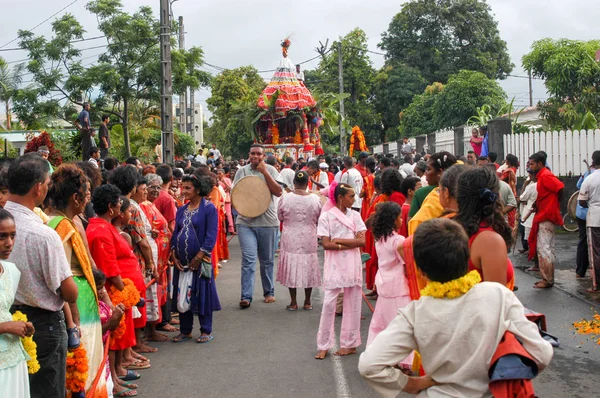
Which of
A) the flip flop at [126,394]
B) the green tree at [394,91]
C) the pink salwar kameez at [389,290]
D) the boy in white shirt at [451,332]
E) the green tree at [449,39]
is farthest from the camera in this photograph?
the green tree at [449,39]

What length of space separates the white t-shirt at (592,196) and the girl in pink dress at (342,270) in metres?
4.27

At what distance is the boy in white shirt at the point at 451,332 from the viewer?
3.01 meters

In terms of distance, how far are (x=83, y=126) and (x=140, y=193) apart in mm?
9711

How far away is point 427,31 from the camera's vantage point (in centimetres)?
5778

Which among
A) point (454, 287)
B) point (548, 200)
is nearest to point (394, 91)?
point (548, 200)

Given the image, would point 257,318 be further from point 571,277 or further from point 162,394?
point 571,277

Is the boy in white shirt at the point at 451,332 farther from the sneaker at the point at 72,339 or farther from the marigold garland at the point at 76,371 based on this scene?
the marigold garland at the point at 76,371

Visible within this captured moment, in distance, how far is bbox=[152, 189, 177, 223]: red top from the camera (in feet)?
29.5

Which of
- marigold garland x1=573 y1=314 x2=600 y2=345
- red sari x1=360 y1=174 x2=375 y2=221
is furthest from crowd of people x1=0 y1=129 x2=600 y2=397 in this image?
marigold garland x1=573 y1=314 x2=600 y2=345

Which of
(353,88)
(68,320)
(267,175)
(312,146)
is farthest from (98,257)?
(353,88)

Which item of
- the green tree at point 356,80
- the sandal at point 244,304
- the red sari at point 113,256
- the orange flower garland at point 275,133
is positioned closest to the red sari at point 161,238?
the red sari at point 113,256

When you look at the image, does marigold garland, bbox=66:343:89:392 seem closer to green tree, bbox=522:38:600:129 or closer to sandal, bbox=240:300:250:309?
sandal, bbox=240:300:250:309

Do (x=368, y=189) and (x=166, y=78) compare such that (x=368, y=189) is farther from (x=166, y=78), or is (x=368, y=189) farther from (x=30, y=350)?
(x=30, y=350)

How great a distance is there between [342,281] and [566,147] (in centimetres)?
1216
